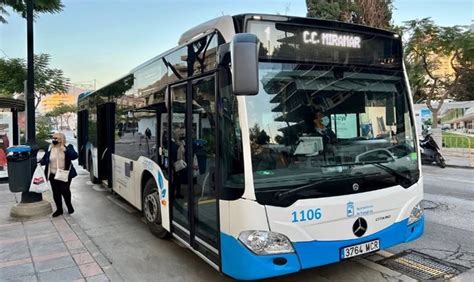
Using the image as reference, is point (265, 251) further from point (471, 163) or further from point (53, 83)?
point (53, 83)

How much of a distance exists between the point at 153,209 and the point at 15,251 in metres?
1.90

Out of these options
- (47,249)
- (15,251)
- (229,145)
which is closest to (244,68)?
(229,145)

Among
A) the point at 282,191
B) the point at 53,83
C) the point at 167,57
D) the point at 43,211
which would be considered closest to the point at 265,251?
the point at 282,191

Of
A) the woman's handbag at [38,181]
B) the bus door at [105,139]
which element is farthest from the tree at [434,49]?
the woman's handbag at [38,181]

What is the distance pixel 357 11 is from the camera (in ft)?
68.4

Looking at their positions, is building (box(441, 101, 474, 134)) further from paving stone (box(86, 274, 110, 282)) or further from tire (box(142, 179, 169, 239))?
paving stone (box(86, 274, 110, 282))

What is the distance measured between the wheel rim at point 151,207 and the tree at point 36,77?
15.4 m

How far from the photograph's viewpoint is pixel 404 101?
Answer: 166 inches

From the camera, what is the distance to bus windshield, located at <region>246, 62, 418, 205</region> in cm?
340

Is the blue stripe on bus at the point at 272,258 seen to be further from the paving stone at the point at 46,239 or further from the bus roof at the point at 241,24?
the paving stone at the point at 46,239

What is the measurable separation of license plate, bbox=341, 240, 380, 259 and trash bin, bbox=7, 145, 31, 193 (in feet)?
19.4

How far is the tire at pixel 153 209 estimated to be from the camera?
18.0 ft

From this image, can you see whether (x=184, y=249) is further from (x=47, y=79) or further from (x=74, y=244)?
(x=47, y=79)

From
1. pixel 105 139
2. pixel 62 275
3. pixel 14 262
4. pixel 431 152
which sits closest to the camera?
pixel 62 275
